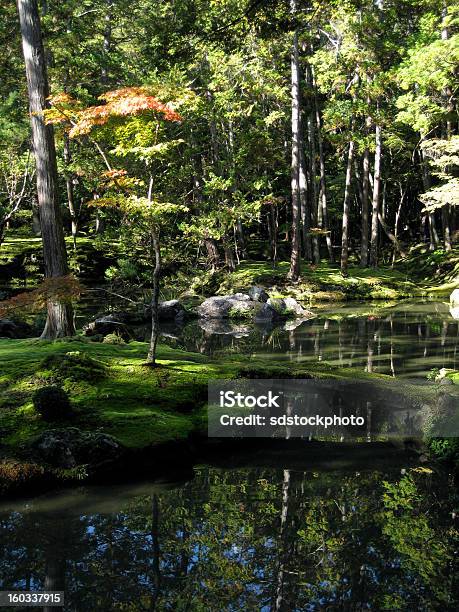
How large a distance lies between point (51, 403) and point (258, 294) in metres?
16.6

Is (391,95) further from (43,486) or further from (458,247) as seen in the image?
(43,486)

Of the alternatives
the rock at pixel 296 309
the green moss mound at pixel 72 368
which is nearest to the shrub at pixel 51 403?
the green moss mound at pixel 72 368

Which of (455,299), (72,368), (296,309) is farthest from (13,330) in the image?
(455,299)

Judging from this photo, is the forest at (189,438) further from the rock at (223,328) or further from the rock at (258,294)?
the rock at (258,294)

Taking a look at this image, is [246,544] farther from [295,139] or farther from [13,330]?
[295,139]

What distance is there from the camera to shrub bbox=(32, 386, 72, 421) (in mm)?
7031

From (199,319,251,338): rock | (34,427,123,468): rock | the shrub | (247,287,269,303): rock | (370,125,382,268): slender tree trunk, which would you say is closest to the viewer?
(34,427,123,468): rock

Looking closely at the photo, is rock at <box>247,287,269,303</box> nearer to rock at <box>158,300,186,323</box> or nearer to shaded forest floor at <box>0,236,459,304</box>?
shaded forest floor at <box>0,236,459,304</box>

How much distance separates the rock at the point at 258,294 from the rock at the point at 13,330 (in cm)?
1004

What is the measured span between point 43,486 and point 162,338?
11.2 m

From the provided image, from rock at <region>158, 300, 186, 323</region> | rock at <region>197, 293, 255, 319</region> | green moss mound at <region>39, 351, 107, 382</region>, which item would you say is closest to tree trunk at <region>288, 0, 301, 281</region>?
rock at <region>197, 293, 255, 319</region>

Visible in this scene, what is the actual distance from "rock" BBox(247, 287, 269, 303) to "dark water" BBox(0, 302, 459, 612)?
16.2 m

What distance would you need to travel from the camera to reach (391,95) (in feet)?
93.4

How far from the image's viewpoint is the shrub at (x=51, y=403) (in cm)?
703
